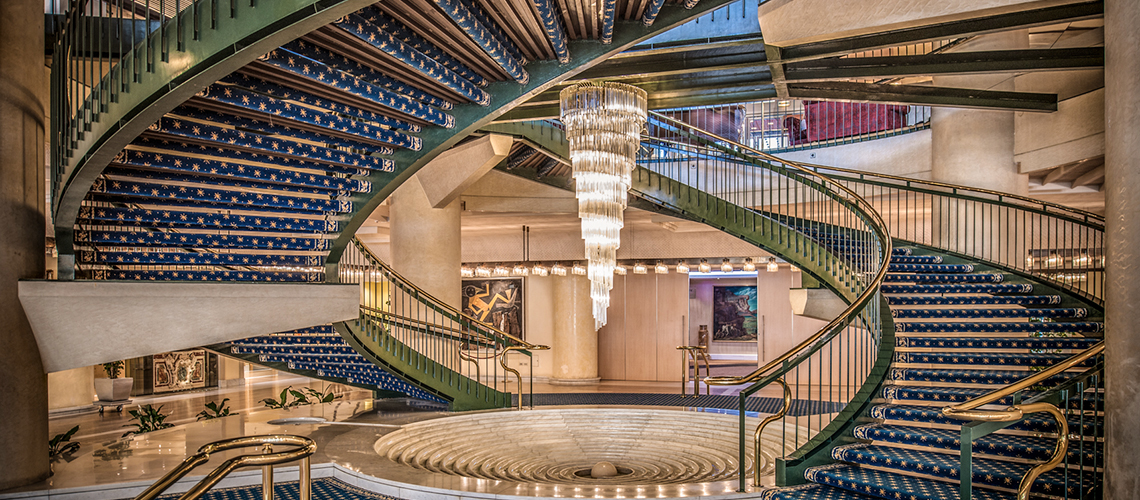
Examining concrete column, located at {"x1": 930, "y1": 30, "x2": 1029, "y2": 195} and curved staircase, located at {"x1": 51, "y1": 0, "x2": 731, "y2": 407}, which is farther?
concrete column, located at {"x1": 930, "y1": 30, "x2": 1029, "y2": 195}

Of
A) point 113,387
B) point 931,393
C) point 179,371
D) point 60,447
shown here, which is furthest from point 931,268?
point 179,371

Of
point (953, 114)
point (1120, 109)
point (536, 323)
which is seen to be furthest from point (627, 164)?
point (536, 323)

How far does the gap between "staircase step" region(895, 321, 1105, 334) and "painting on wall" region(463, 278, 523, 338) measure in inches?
411

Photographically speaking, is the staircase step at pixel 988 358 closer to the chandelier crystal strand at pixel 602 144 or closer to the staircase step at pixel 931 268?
the staircase step at pixel 931 268

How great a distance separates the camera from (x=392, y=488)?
6.03 meters

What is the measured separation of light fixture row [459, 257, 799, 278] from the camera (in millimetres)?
14531

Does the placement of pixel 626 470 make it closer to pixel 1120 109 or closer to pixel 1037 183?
pixel 1120 109

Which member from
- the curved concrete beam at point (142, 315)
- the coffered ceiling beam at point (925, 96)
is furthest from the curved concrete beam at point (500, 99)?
the coffered ceiling beam at point (925, 96)

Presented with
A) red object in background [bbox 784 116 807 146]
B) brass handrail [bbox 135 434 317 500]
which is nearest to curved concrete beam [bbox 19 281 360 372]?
brass handrail [bbox 135 434 317 500]

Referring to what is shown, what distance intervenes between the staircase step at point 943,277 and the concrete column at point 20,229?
28.1 feet

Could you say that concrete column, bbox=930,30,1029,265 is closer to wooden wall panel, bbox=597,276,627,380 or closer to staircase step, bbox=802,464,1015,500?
staircase step, bbox=802,464,1015,500

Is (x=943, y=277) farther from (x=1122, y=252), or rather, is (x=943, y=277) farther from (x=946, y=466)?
(x=1122, y=252)

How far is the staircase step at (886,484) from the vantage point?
480 cm

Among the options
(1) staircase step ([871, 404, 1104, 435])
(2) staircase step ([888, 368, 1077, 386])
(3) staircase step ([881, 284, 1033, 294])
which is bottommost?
(1) staircase step ([871, 404, 1104, 435])
